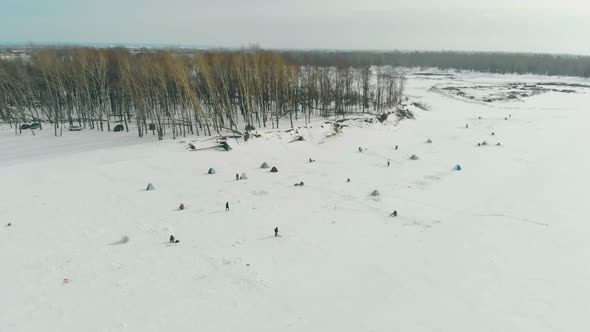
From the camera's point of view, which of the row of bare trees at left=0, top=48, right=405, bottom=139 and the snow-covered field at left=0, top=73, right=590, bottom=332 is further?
the row of bare trees at left=0, top=48, right=405, bottom=139

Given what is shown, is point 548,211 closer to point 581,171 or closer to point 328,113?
point 581,171

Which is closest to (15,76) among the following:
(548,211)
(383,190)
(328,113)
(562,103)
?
(328,113)

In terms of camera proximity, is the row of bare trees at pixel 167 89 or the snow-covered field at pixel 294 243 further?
the row of bare trees at pixel 167 89

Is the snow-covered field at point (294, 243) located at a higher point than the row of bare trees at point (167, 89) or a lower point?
lower

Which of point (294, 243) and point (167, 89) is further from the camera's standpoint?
point (167, 89)
